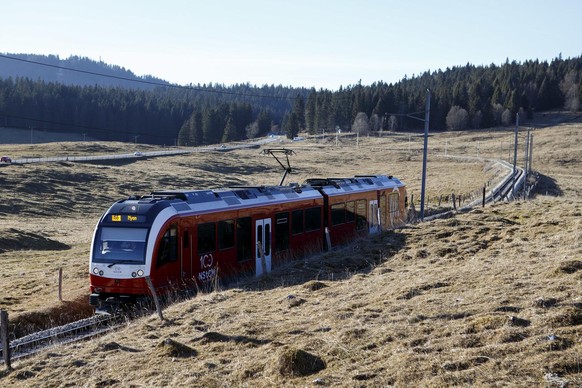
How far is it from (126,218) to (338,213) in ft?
37.0

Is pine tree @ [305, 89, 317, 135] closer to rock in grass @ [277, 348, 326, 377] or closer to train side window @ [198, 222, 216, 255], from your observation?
train side window @ [198, 222, 216, 255]

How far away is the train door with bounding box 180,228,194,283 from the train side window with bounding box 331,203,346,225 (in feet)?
30.5

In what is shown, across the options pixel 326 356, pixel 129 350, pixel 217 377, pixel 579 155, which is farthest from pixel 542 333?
pixel 579 155

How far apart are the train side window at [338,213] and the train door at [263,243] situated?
4.92m

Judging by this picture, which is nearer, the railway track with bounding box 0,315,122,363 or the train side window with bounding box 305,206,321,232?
the railway track with bounding box 0,315,122,363

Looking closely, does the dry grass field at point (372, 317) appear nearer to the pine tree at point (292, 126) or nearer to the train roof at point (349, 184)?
the train roof at point (349, 184)

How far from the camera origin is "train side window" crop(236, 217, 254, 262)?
67.0 feet

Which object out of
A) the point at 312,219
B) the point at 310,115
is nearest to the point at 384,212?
the point at 312,219

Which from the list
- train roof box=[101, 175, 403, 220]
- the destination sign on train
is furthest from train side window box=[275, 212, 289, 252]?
the destination sign on train

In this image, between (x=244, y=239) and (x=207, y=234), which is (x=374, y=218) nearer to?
(x=244, y=239)

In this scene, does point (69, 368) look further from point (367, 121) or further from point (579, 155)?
point (367, 121)

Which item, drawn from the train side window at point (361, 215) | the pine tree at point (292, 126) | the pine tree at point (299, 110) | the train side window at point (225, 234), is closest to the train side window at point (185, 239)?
the train side window at point (225, 234)

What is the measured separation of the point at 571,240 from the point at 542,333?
8812mm

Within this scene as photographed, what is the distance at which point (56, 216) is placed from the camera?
4928 centimetres
